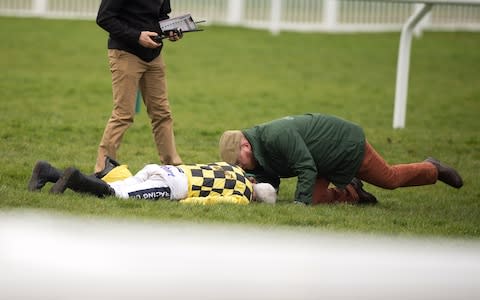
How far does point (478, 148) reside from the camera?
34.3 ft

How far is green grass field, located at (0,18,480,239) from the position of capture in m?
5.98

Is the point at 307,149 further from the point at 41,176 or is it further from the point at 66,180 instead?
the point at 41,176

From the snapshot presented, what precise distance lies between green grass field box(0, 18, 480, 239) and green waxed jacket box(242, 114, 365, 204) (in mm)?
241

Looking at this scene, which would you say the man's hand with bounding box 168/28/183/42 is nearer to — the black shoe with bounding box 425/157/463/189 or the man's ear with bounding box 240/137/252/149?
the man's ear with bounding box 240/137/252/149

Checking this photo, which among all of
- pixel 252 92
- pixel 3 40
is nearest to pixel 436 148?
pixel 252 92

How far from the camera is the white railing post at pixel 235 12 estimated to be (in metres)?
23.5

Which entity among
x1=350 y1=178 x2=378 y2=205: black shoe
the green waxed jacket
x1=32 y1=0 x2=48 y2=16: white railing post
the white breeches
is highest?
x1=32 y1=0 x2=48 y2=16: white railing post

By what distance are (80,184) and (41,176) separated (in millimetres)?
356

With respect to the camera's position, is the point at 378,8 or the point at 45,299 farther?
the point at 378,8

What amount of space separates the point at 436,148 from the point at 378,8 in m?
15.2

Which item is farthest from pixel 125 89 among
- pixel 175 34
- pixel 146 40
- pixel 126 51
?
pixel 175 34

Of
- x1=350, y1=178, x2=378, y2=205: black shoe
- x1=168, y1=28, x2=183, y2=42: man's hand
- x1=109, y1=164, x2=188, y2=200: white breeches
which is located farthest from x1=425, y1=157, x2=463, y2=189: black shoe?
x1=168, y1=28, x2=183, y2=42: man's hand

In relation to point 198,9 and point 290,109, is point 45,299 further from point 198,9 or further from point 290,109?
point 198,9

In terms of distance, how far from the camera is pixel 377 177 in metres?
6.71
